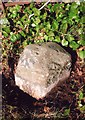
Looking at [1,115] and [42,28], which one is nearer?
[1,115]

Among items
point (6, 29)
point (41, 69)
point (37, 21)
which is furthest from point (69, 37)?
point (6, 29)

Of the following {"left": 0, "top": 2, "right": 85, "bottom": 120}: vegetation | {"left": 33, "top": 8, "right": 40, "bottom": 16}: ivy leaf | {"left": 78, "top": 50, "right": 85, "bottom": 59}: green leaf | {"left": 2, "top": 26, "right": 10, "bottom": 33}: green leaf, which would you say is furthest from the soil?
{"left": 33, "top": 8, "right": 40, "bottom": 16}: ivy leaf

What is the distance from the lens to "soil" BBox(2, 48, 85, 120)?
410cm

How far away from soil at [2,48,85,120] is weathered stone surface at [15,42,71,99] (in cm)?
9

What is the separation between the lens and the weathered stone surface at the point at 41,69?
13.9 feet

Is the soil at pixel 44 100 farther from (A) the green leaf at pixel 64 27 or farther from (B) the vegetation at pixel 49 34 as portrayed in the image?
(A) the green leaf at pixel 64 27

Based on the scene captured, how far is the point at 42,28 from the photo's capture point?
15.0 ft

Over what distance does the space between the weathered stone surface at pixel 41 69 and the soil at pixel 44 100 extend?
0.09 m

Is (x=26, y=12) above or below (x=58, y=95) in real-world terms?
above

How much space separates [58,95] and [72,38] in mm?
753

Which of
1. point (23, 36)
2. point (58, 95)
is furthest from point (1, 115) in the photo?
point (23, 36)

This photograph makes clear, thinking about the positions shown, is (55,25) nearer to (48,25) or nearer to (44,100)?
(48,25)

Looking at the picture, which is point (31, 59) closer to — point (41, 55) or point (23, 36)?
point (41, 55)

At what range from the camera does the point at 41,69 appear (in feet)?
13.9
